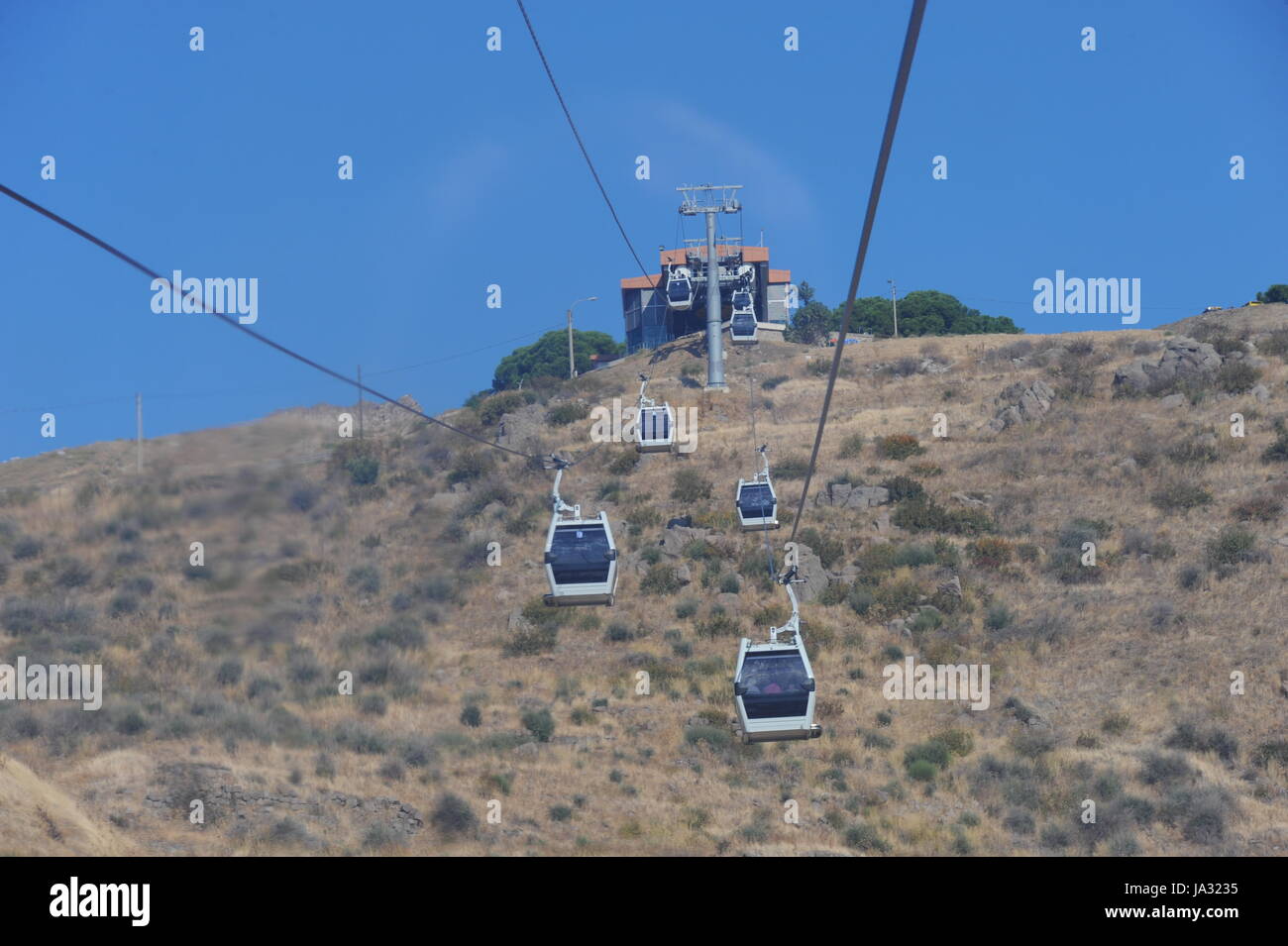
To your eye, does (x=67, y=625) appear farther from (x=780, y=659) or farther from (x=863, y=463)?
(x=863, y=463)

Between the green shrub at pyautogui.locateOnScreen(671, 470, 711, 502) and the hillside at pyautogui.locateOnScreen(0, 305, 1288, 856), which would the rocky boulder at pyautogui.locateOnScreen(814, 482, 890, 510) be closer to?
the hillside at pyautogui.locateOnScreen(0, 305, 1288, 856)

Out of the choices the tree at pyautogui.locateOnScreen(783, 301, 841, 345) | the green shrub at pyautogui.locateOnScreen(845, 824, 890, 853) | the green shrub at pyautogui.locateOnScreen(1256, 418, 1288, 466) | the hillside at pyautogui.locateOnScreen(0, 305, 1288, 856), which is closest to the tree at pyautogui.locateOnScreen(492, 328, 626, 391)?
the tree at pyautogui.locateOnScreen(783, 301, 841, 345)

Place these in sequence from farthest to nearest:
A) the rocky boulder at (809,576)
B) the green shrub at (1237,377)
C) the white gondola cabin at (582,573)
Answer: the green shrub at (1237,377) < the rocky boulder at (809,576) < the white gondola cabin at (582,573)

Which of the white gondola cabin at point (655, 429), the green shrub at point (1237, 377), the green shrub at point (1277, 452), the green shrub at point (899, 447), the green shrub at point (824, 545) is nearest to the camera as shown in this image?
the white gondola cabin at point (655, 429)

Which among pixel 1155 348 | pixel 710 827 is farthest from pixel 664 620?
pixel 1155 348

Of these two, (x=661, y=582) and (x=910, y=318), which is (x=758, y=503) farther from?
(x=910, y=318)

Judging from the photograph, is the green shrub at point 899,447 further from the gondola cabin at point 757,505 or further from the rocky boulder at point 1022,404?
the gondola cabin at point 757,505

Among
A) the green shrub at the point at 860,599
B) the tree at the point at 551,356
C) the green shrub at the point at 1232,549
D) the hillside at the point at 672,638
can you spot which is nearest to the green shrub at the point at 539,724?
the hillside at the point at 672,638
